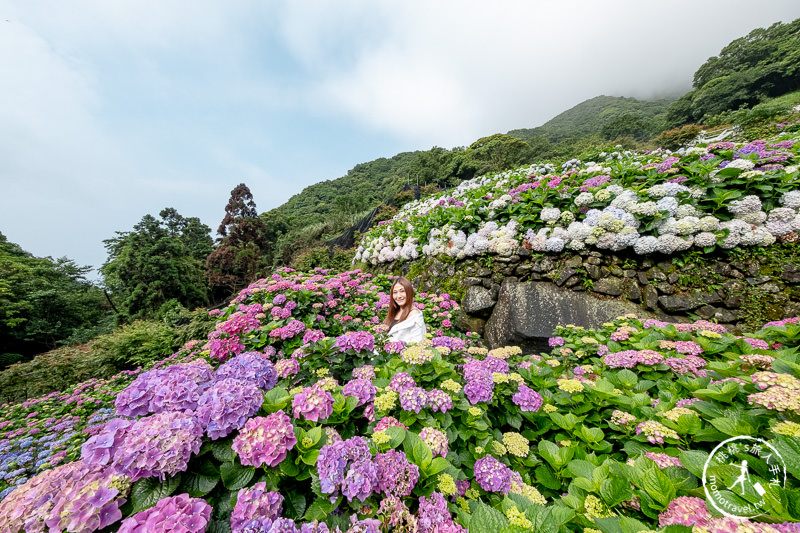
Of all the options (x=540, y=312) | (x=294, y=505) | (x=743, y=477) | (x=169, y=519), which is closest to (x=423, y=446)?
(x=294, y=505)

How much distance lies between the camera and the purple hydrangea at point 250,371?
4.19 ft

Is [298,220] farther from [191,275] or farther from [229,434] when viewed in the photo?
[229,434]

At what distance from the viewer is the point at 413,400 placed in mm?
1292

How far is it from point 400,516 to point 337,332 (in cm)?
283

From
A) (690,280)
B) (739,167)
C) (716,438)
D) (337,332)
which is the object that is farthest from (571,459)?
(739,167)

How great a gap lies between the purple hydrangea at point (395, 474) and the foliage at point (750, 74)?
1575 inches

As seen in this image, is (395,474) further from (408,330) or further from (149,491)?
(408,330)

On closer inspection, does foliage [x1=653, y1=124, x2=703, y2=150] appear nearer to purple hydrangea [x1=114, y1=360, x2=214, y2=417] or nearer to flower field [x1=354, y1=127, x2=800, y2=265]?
flower field [x1=354, y1=127, x2=800, y2=265]

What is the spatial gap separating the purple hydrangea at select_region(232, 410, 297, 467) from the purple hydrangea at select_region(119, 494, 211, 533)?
0.57 feet

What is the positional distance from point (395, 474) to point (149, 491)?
31.2 inches

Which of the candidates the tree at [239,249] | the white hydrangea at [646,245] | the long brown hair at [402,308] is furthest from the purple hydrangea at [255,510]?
the tree at [239,249]

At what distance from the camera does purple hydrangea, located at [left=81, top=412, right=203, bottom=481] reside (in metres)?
0.83

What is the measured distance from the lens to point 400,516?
83 cm

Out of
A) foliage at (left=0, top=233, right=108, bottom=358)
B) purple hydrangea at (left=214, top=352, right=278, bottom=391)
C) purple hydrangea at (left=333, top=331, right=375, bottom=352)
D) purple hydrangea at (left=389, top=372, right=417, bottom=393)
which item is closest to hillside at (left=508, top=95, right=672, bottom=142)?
purple hydrangea at (left=333, top=331, right=375, bottom=352)
